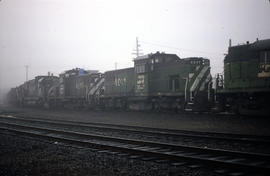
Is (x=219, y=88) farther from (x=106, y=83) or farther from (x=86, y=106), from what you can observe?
(x=86, y=106)

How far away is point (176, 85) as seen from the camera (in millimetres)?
18469

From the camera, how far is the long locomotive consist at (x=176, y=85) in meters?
13.7

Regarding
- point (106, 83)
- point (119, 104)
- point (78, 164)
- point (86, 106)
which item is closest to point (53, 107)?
point (86, 106)

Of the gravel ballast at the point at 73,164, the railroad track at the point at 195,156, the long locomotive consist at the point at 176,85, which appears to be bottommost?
the gravel ballast at the point at 73,164

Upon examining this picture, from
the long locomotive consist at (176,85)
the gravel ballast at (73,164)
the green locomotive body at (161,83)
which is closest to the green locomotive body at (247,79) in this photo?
the long locomotive consist at (176,85)

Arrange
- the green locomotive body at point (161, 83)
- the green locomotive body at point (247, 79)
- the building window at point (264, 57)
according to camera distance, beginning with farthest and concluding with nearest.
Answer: the green locomotive body at point (161, 83) < the green locomotive body at point (247, 79) < the building window at point (264, 57)

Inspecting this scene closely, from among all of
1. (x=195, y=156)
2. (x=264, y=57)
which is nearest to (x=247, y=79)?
(x=264, y=57)

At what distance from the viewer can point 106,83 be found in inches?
968

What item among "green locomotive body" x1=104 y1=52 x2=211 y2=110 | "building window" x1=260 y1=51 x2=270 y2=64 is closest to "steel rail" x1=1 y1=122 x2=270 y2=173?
"building window" x1=260 y1=51 x2=270 y2=64

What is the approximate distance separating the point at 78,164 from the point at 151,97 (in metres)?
13.8

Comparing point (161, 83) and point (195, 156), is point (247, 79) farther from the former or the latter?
point (195, 156)

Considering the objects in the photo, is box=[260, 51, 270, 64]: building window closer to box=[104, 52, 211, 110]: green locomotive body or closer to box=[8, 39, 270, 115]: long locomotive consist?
box=[8, 39, 270, 115]: long locomotive consist

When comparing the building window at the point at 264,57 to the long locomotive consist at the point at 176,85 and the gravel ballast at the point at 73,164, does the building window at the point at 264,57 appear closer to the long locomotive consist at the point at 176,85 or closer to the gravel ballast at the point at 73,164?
the long locomotive consist at the point at 176,85

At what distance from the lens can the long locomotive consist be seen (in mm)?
13694
